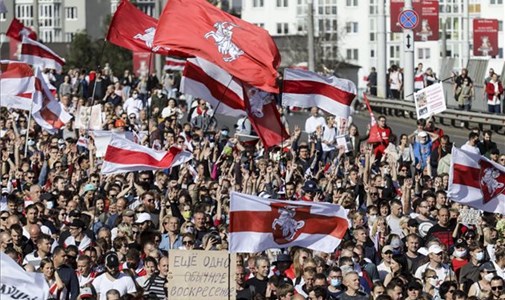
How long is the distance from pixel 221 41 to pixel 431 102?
28.3 feet

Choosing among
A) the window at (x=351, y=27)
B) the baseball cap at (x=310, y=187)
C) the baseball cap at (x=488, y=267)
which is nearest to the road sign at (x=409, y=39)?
the baseball cap at (x=310, y=187)

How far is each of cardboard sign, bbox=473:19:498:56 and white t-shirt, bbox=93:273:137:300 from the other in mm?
61818

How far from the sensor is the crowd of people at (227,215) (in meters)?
18.7

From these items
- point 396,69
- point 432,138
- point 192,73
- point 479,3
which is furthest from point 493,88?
point 479,3

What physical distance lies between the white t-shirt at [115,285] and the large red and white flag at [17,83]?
843cm

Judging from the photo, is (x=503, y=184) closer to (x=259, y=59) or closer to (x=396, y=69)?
(x=259, y=59)

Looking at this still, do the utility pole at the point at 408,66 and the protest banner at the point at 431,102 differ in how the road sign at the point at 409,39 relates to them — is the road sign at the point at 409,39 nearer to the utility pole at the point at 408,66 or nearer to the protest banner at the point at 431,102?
the utility pole at the point at 408,66

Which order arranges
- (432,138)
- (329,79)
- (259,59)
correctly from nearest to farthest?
(259,59) < (329,79) < (432,138)

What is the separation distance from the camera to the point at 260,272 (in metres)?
18.9

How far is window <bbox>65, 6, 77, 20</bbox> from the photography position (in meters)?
163

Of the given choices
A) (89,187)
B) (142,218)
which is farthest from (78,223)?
(89,187)

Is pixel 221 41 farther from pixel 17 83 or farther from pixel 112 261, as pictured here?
pixel 17 83

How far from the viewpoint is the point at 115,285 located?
18328mm

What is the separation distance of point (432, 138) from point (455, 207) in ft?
23.4
